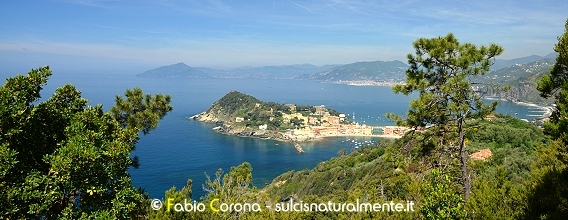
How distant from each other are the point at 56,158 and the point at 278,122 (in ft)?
224

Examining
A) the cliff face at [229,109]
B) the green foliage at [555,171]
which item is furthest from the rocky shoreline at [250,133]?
the green foliage at [555,171]

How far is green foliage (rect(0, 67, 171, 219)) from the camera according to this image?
3.09m

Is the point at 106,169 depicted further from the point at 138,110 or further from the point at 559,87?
the point at 559,87

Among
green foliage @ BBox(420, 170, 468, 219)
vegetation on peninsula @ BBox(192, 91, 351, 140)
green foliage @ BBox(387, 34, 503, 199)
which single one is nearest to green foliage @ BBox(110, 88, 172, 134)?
green foliage @ BBox(387, 34, 503, 199)

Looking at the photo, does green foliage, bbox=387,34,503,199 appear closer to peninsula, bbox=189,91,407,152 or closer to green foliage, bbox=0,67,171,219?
green foliage, bbox=0,67,171,219

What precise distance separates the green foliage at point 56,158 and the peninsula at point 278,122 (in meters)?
52.4

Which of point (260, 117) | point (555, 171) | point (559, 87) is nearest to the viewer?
point (559, 87)

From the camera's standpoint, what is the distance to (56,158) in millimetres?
3137

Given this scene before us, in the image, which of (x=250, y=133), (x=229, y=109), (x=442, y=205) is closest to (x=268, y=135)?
(x=250, y=133)

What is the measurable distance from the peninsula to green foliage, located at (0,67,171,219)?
172ft

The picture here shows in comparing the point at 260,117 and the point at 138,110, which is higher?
the point at 138,110

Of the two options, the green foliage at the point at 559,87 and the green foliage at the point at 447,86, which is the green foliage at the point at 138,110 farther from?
the green foliage at the point at 559,87

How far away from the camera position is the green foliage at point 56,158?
3.09 meters

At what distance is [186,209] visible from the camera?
4.93 metres
